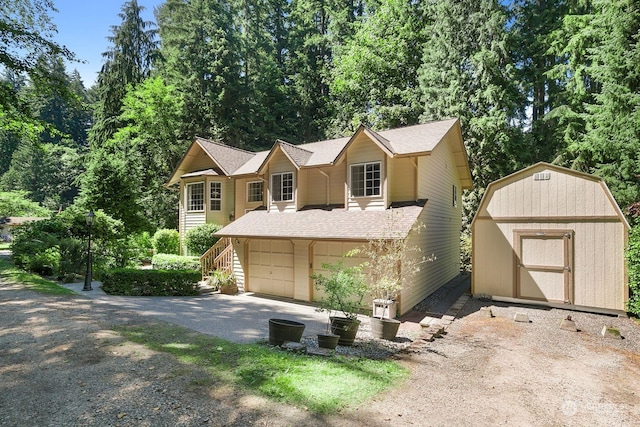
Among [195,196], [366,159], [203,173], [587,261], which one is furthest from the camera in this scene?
[195,196]

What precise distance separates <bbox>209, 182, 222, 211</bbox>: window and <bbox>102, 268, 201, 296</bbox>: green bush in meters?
5.55

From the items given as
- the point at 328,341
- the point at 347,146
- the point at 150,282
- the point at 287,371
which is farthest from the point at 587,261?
the point at 150,282

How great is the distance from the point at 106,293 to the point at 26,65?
11228 millimetres

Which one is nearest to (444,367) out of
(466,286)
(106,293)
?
(466,286)

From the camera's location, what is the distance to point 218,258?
51.5 feet

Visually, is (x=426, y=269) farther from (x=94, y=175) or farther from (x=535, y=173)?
(x=94, y=175)

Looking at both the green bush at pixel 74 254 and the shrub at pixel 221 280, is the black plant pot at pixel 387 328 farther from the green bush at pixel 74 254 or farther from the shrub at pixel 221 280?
the green bush at pixel 74 254

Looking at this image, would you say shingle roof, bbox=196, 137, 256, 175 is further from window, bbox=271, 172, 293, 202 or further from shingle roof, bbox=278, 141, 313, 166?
shingle roof, bbox=278, 141, 313, 166

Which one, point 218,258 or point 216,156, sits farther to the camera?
point 216,156

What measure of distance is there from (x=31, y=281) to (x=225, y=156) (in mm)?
10681

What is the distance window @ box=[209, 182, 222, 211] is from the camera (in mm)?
18953

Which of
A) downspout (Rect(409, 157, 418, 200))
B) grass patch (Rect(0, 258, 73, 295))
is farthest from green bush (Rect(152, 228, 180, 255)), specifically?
downspout (Rect(409, 157, 418, 200))

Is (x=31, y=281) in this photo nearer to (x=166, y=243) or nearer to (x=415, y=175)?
(x=166, y=243)

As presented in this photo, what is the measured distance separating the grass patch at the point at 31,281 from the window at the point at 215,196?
7812mm
